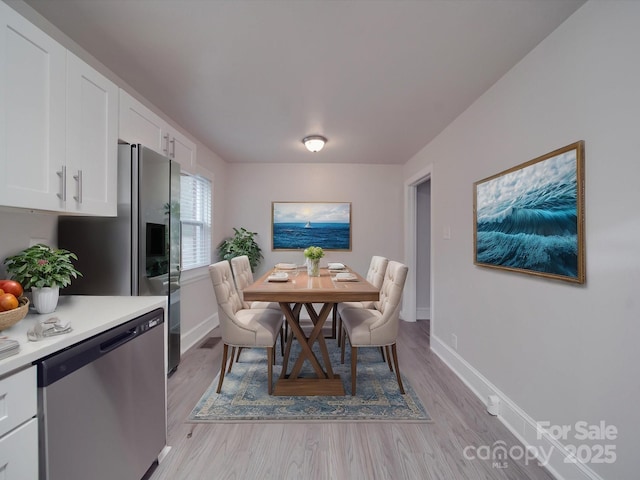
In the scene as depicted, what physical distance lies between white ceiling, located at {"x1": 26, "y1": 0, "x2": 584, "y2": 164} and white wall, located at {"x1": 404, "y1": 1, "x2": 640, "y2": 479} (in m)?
0.23

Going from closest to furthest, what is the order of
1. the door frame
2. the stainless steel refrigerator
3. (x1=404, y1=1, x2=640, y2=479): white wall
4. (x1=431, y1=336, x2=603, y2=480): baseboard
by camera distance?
(x1=404, y1=1, x2=640, y2=479): white wall
(x1=431, y1=336, x2=603, y2=480): baseboard
the stainless steel refrigerator
the door frame

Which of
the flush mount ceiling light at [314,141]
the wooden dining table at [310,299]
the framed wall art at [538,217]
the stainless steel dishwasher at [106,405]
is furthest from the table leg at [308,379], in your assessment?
the flush mount ceiling light at [314,141]

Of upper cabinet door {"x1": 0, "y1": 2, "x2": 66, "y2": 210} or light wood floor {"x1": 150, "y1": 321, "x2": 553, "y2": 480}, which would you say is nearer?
upper cabinet door {"x1": 0, "y1": 2, "x2": 66, "y2": 210}

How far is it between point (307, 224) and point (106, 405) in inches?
144

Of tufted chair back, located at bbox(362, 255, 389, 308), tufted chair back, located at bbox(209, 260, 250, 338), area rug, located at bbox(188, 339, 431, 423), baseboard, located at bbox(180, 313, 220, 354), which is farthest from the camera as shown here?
baseboard, located at bbox(180, 313, 220, 354)

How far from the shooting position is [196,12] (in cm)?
154

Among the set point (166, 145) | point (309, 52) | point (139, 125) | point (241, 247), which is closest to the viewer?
point (309, 52)

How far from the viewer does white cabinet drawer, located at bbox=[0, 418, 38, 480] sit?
83 cm

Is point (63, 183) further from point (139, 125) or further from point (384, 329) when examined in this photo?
point (384, 329)

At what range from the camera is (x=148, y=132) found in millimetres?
2131

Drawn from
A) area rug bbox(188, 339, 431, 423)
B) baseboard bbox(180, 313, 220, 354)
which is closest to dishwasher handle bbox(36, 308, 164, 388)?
area rug bbox(188, 339, 431, 423)

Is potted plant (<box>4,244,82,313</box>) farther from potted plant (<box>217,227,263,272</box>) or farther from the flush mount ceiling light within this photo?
potted plant (<box>217,227,263,272</box>)

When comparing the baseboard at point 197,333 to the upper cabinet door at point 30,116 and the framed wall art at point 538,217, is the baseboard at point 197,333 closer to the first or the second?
the upper cabinet door at point 30,116

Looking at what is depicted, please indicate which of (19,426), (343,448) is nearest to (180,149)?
(19,426)
